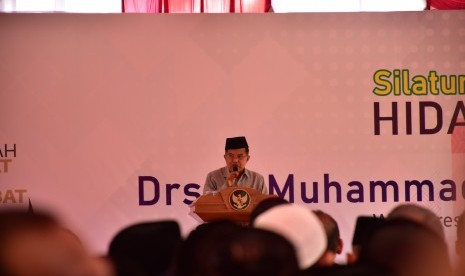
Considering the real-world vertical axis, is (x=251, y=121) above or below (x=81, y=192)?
above

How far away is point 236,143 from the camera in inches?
264

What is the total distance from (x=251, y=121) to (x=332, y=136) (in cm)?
66

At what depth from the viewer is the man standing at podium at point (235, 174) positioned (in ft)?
22.0

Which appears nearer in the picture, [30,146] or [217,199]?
[217,199]

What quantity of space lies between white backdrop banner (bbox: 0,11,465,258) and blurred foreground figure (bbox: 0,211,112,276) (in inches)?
213

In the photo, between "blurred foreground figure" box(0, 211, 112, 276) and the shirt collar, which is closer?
"blurred foreground figure" box(0, 211, 112, 276)

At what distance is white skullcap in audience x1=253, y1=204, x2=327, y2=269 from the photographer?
5.75 ft

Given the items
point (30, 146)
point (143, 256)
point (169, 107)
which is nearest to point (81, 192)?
point (30, 146)

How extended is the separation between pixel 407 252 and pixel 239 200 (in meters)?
4.22

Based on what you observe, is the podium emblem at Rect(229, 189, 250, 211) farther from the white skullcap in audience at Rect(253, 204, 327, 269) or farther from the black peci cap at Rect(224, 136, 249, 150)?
the white skullcap in audience at Rect(253, 204, 327, 269)

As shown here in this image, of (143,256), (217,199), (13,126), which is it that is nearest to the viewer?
(143,256)

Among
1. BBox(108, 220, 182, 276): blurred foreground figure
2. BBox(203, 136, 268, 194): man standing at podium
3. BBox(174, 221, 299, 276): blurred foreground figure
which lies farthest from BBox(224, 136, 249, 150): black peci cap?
BBox(174, 221, 299, 276): blurred foreground figure

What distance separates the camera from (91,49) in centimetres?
672

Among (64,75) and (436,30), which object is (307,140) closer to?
(436,30)
